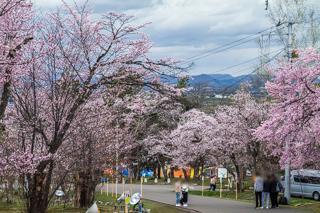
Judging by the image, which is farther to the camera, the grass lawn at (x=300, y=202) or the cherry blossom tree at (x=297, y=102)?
the grass lawn at (x=300, y=202)

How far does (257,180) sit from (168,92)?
36.1ft

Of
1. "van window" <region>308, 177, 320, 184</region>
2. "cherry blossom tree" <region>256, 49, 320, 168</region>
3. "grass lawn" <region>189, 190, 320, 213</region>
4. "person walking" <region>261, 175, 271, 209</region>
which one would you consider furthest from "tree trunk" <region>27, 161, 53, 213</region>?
"van window" <region>308, 177, 320, 184</region>

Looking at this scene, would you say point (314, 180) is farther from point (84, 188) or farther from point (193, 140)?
point (84, 188)

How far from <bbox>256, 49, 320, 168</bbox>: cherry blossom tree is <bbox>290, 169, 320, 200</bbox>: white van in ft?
68.7

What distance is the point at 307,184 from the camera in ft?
133

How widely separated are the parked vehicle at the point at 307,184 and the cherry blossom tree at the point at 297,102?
2095 cm

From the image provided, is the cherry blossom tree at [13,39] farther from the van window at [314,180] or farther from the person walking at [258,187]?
the van window at [314,180]

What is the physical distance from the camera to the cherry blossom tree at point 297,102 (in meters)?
17.5

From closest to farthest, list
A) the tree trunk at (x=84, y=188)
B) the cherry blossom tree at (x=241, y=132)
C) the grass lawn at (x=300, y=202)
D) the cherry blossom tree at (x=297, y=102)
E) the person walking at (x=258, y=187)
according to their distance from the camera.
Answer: the cherry blossom tree at (x=297, y=102) → the person walking at (x=258, y=187) → the tree trunk at (x=84, y=188) → the grass lawn at (x=300, y=202) → the cherry blossom tree at (x=241, y=132)

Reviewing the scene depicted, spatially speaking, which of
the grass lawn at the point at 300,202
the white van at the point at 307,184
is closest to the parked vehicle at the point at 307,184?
the white van at the point at 307,184

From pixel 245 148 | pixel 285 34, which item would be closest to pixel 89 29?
pixel 285 34

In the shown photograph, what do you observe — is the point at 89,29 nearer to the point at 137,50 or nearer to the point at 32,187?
the point at 137,50

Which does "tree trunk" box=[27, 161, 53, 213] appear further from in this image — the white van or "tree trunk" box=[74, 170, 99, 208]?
the white van

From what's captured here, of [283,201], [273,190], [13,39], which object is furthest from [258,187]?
[13,39]
